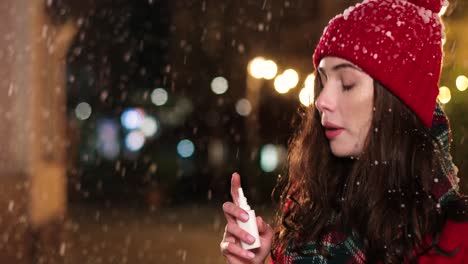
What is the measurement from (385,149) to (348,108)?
0.19 metres

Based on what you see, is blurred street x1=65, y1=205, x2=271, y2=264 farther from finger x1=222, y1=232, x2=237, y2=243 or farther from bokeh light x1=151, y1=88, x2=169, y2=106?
bokeh light x1=151, y1=88, x2=169, y2=106

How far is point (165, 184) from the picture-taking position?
26.6 metres

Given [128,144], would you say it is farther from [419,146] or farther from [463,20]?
[419,146]

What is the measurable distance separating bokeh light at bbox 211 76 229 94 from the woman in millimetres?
35977

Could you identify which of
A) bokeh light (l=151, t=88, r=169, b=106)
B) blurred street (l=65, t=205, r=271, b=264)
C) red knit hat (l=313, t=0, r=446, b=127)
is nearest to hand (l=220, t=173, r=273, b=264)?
red knit hat (l=313, t=0, r=446, b=127)

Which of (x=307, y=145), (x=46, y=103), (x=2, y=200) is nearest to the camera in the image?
(x=307, y=145)

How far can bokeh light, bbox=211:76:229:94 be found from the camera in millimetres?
39812

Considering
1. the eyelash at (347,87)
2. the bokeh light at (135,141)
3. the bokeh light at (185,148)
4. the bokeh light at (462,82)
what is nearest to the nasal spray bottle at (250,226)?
the eyelash at (347,87)

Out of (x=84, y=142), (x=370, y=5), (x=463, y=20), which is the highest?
(x=370, y=5)

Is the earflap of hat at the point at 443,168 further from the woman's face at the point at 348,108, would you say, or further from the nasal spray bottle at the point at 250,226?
the nasal spray bottle at the point at 250,226

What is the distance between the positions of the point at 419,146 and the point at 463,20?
27.3ft

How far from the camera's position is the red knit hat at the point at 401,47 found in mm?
2939

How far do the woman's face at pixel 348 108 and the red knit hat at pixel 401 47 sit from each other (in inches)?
2.1

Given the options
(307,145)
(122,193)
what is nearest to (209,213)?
(122,193)
